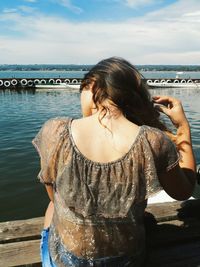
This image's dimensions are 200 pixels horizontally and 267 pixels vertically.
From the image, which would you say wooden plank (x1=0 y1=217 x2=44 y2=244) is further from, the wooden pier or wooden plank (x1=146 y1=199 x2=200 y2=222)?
wooden plank (x1=146 y1=199 x2=200 y2=222)

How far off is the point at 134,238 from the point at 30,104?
34436mm

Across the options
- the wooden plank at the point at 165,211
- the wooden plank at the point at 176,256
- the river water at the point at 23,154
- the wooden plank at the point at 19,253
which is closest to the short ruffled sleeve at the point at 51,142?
the wooden plank at the point at 19,253

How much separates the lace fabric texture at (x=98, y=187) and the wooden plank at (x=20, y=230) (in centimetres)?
101

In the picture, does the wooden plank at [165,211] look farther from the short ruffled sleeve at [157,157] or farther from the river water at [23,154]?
the river water at [23,154]

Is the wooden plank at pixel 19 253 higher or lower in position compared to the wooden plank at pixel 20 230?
lower

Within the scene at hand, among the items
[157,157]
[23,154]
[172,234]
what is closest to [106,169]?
[157,157]

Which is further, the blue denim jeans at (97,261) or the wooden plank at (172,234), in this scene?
the wooden plank at (172,234)

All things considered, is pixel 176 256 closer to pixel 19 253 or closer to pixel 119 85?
pixel 19 253

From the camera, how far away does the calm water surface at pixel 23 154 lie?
32.7ft

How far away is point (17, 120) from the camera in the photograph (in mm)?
25453

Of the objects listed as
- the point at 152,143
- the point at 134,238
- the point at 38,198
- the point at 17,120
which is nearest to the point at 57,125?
the point at 152,143

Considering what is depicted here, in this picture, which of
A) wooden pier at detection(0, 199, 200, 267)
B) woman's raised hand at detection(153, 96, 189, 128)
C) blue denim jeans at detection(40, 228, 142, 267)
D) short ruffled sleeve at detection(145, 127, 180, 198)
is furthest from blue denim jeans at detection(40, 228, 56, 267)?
woman's raised hand at detection(153, 96, 189, 128)

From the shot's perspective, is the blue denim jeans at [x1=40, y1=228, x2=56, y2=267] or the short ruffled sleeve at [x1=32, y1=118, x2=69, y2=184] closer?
the short ruffled sleeve at [x1=32, y1=118, x2=69, y2=184]

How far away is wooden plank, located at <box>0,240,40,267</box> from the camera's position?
2.60 meters
